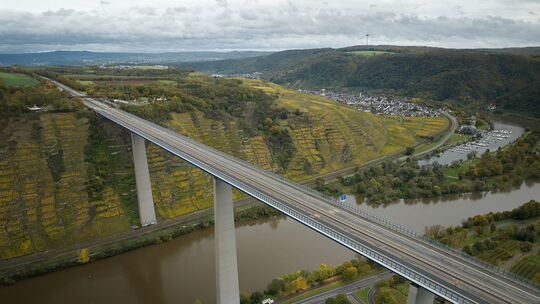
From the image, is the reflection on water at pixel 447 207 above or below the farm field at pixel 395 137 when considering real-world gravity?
below

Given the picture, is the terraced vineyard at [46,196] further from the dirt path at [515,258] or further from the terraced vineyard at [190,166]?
the dirt path at [515,258]

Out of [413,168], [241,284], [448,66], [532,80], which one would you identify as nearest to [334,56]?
[448,66]

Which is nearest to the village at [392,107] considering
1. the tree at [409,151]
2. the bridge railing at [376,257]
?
the tree at [409,151]

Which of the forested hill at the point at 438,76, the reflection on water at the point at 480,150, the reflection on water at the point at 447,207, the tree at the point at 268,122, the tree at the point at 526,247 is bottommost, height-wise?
the reflection on water at the point at 447,207

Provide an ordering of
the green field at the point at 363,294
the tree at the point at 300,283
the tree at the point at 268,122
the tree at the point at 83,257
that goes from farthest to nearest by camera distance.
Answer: the tree at the point at 268,122, the tree at the point at 83,257, the tree at the point at 300,283, the green field at the point at 363,294

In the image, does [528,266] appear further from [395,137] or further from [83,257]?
[395,137]

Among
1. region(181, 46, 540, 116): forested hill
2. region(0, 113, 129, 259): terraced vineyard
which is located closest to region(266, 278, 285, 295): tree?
region(0, 113, 129, 259): terraced vineyard

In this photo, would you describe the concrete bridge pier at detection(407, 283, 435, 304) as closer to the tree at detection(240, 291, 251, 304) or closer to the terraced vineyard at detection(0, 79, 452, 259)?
the tree at detection(240, 291, 251, 304)
